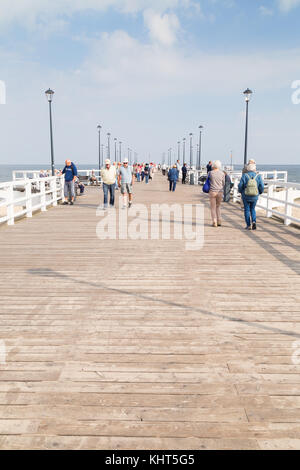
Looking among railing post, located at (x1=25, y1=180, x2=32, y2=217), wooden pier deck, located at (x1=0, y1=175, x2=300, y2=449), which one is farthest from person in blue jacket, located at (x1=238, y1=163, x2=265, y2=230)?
railing post, located at (x1=25, y1=180, x2=32, y2=217)

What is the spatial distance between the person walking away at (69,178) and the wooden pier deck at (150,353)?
850 cm

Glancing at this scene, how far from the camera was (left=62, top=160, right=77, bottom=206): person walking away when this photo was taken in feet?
50.4

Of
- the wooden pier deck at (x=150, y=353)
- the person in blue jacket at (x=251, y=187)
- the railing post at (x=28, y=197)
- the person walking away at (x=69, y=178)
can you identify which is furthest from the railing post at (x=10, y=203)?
the person in blue jacket at (x=251, y=187)

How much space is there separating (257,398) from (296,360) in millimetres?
729

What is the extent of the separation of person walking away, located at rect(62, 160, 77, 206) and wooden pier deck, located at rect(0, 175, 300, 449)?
8.50 meters

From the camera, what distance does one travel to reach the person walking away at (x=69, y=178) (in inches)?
605

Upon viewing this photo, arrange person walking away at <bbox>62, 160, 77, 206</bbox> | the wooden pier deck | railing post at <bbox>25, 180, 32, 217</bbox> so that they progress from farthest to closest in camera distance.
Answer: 1. person walking away at <bbox>62, 160, 77, 206</bbox>
2. railing post at <bbox>25, 180, 32, 217</bbox>
3. the wooden pier deck

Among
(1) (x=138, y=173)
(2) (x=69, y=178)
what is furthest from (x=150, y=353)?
(1) (x=138, y=173)

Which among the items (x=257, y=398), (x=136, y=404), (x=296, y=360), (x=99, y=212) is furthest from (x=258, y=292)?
(x=99, y=212)

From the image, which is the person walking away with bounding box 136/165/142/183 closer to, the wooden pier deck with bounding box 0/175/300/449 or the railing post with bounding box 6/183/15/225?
the railing post with bounding box 6/183/15/225

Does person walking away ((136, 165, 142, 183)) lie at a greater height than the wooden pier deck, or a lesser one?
greater

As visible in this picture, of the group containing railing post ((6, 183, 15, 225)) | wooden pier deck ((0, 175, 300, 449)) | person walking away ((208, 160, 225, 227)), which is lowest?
wooden pier deck ((0, 175, 300, 449))

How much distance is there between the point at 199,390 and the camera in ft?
9.98
